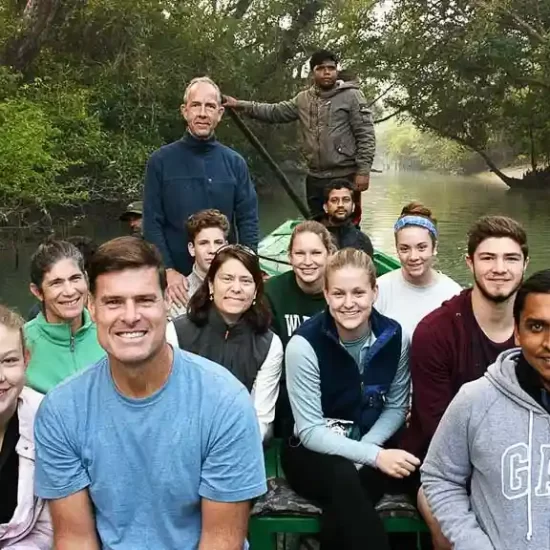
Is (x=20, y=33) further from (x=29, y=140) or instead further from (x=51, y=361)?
(x=51, y=361)

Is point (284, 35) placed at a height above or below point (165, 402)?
above

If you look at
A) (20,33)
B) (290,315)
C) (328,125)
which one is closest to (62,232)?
(20,33)

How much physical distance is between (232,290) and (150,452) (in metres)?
0.98

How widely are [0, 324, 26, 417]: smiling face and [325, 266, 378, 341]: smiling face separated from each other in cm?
89

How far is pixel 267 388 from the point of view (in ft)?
7.32

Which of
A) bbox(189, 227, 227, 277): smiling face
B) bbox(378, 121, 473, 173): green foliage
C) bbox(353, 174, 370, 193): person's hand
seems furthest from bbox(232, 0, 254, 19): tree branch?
bbox(378, 121, 473, 173): green foliage

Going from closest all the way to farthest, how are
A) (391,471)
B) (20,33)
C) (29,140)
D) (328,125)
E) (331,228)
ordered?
(391,471)
(331,228)
(328,125)
(29,140)
(20,33)

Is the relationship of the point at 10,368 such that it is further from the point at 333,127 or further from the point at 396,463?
the point at 333,127

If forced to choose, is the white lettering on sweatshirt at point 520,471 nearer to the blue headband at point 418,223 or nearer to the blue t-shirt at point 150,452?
the blue t-shirt at point 150,452

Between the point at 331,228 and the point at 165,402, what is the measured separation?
7.16ft

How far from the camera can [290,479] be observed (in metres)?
2.08

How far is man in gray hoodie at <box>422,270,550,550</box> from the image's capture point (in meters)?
1.44

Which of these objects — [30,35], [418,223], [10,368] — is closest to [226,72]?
[30,35]


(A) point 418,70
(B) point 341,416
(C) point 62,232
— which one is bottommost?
(B) point 341,416
